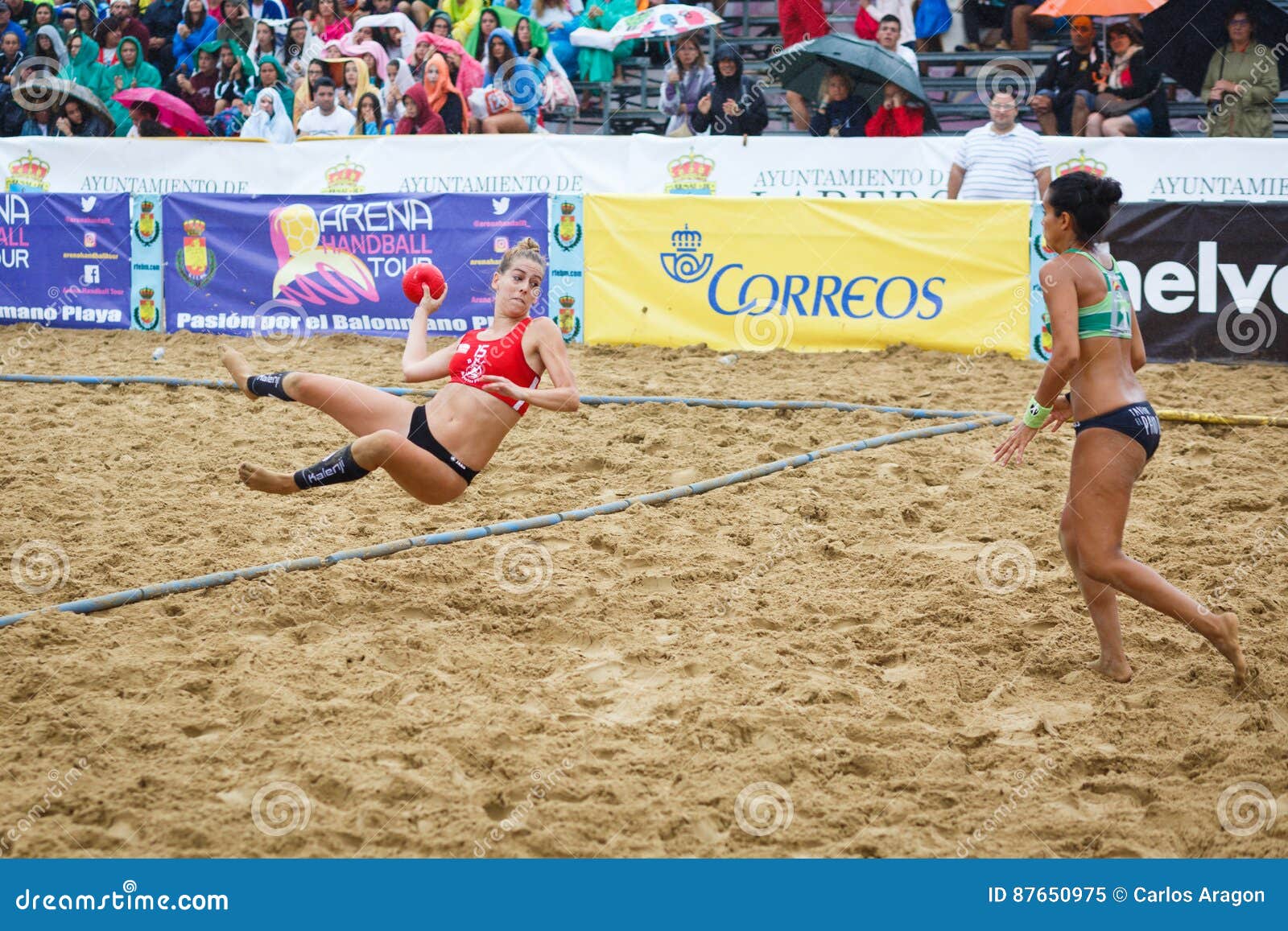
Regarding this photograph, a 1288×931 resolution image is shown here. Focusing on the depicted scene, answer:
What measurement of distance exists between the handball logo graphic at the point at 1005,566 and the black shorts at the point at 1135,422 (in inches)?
53.5

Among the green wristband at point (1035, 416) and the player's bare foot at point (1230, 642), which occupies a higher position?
the green wristband at point (1035, 416)

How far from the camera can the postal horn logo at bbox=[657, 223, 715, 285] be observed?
37.2 feet

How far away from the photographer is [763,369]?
10.5m

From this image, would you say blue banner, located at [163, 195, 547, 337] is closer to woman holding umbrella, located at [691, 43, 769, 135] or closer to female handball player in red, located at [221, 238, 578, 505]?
woman holding umbrella, located at [691, 43, 769, 135]

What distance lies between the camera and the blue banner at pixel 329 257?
1195cm

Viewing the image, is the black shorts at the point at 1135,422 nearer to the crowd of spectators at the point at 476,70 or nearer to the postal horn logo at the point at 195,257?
the crowd of spectators at the point at 476,70

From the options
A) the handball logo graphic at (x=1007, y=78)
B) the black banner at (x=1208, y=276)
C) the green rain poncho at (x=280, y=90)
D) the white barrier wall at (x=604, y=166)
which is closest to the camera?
the black banner at (x=1208, y=276)

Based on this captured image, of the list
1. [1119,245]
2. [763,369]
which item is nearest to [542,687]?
[763,369]

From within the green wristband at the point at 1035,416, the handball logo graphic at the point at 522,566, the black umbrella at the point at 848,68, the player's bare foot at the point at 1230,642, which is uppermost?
the black umbrella at the point at 848,68

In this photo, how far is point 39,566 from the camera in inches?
237

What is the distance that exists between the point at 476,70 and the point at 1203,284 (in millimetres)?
8190

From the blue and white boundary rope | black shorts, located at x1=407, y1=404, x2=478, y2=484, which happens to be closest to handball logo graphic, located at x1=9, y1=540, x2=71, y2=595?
black shorts, located at x1=407, y1=404, x2=478, y2=484

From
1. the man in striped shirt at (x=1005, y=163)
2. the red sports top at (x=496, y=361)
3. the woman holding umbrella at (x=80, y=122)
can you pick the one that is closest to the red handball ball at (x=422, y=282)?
the red sports top at (x=496, y=361)

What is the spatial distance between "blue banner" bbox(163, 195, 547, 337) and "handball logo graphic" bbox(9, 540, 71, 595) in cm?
582
